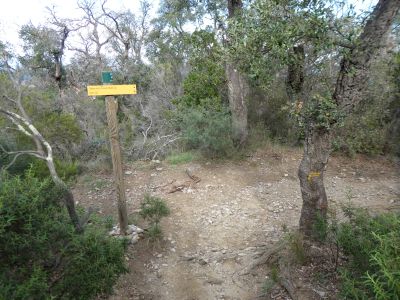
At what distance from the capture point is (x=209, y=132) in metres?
6.77

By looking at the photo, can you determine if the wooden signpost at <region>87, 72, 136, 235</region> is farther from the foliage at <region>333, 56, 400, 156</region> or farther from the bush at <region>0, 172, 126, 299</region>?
the foliage at <region>333, 56, 400, 156</region>

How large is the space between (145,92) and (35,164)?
890cm

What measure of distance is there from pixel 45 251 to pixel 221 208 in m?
3.47

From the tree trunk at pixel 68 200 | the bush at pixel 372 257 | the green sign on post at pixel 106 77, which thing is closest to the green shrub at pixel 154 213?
the tree trunk at pixel 68 200

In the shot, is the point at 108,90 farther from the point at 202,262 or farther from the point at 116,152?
the point at 202,262

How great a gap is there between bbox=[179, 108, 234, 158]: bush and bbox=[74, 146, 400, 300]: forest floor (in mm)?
321

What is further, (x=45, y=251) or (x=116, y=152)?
(x=116, y=152)

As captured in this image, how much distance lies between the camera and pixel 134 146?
7.87 meters

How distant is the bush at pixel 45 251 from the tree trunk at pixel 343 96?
7.73 ft

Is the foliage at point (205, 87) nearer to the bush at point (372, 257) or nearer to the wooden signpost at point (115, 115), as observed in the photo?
the wooden signpost at point (115, 115)

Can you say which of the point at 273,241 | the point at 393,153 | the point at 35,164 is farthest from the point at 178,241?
the point at 393,153

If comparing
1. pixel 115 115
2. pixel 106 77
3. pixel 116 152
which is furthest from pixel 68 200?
pixel 106 77

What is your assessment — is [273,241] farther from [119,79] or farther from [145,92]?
[119,79]

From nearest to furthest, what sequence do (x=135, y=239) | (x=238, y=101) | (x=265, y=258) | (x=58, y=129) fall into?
(x=265, y=258)
(x=135, y=239)
(x=238, y=101)
(x=58, y=129)
